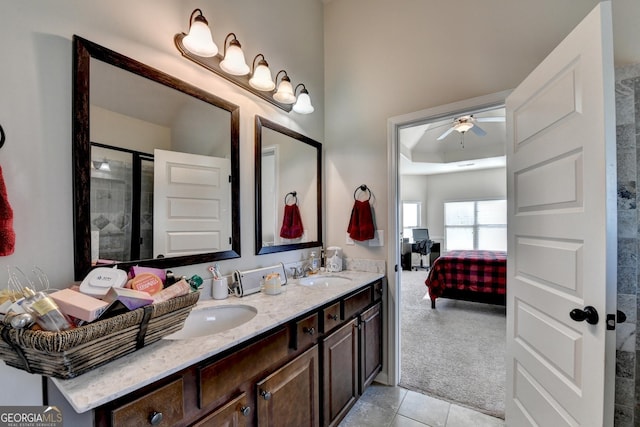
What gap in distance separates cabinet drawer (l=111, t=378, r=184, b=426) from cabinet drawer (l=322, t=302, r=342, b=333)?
0.80 meters

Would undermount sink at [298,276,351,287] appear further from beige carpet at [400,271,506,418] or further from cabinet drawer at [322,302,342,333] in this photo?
beige carpet at [400,271,506,418]

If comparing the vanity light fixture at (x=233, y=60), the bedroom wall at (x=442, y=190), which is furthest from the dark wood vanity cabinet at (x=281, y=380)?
the bedroom wall at (x=442, y=190)

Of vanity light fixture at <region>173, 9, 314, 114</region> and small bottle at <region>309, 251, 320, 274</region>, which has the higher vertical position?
vanity light fixture at <region>173, 9, 314, 114</region>

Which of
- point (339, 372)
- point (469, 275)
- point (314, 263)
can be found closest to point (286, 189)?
point (314, 263)

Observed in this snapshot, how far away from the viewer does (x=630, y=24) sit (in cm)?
142

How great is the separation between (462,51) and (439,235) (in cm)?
651

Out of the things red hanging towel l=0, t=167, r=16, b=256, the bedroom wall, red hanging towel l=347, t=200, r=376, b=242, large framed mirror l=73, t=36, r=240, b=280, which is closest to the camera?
red hanging towel l=0, t=167, r=16, b=256

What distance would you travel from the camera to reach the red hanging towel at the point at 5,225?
0.88 meters

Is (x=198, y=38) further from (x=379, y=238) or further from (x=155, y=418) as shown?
(x=379, y=238)

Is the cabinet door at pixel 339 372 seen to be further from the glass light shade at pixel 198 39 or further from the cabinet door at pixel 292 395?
the glass light shade at pixel 198 39

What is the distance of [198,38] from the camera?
1405mm

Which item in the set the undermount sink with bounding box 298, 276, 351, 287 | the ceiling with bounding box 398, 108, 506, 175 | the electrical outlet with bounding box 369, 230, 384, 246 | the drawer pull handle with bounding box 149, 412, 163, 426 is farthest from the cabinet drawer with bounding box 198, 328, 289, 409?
the ceiling with bounding box 398, 108, 506, 175

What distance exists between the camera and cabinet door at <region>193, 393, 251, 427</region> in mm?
942

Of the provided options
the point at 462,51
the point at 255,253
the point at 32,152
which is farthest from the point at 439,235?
the point at 32,152
